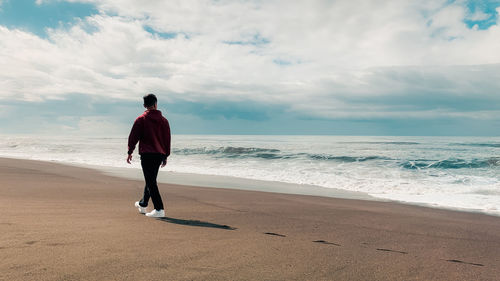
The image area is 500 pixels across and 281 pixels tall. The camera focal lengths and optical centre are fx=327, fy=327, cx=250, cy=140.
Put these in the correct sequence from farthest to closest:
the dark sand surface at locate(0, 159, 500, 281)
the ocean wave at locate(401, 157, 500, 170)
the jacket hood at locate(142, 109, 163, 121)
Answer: the ocean wave at locate(401, 157, 500, 170), the jacket hood at locate(142, 109, 163, 121), the dark sand surface at locate(0, 159, 500, 281)

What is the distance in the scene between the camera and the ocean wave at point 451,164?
17375 mm

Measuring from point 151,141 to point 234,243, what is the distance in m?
2.22

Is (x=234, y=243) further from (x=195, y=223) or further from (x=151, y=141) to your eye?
(x=151, y=141)

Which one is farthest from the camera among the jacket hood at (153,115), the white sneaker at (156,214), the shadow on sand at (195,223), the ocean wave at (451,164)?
the ocean wave at (451,164)

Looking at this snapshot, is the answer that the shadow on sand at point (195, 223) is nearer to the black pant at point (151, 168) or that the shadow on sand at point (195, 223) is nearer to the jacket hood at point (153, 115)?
the black pant at point (151, 168)

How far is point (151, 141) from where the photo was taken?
4.98 meters

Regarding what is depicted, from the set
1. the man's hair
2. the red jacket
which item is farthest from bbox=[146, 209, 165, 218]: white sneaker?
the man's hair

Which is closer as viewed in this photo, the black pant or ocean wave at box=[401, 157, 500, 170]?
the black pant

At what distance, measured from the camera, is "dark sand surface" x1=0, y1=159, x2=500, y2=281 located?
2.73 m

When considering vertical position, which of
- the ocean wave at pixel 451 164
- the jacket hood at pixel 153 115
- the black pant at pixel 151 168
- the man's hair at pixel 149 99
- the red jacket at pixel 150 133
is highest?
the man's hair at pixel 149 99

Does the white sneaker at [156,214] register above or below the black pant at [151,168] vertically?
below

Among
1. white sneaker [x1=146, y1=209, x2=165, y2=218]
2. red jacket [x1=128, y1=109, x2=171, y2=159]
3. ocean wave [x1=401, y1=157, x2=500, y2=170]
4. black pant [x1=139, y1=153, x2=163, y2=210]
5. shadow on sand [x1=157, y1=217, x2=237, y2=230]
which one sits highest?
red jacket [x1=128, y1=109, x2=171, y2=159]

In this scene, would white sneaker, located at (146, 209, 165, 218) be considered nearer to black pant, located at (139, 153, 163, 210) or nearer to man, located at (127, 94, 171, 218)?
man, located at (127, 94, 171, 218)

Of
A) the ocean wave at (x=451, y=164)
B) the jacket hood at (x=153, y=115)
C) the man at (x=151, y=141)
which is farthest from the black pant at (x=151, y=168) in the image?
the ocean wave at (x=451, y=164)
